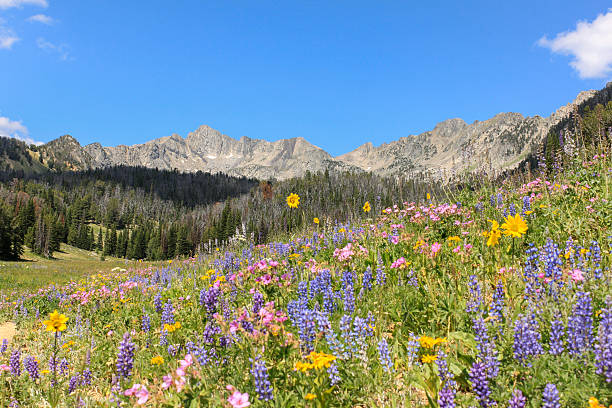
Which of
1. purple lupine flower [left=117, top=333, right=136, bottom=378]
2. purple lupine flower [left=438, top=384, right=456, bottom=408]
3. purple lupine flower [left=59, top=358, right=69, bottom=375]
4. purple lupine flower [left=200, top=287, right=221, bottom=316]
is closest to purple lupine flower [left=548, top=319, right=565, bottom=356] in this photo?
purple lupine flower [left=438, top=384, right=456, bottom=408]

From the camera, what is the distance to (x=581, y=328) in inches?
111

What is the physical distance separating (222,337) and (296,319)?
2.83 feet

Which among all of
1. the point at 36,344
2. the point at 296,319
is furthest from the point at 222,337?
the point at 36,344

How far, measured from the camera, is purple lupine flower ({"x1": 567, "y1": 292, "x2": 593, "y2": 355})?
277cm

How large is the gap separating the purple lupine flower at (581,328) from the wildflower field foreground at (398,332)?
14mm

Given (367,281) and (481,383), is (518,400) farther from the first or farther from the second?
(367,281)

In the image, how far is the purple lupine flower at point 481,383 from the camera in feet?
8.76

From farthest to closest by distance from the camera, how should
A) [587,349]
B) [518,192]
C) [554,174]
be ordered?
[554,174], [518,192], [587,349]

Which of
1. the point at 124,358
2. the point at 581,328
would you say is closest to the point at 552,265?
the point at 581,328

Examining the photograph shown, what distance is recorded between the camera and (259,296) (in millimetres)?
3828

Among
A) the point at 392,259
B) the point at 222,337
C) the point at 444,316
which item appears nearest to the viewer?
the point at 222,337

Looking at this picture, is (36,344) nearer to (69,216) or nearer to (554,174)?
(554,174)

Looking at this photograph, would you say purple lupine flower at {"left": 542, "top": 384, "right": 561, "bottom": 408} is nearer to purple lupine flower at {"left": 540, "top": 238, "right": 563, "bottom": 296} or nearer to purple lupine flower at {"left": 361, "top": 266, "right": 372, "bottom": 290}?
purple lupine flower at {"left": 540, "top": 238, "right": 563, "bottom": 296}

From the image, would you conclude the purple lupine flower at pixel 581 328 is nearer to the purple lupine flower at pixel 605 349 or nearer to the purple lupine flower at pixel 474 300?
the purple lupine flower at pixel 605 349
